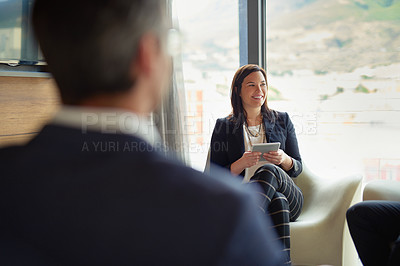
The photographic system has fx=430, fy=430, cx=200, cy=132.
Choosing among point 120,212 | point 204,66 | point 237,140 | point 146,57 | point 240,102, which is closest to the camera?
point 120,212

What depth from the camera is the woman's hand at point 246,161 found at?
9.00 feet

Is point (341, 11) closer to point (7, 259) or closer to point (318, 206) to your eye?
point (318, 206)

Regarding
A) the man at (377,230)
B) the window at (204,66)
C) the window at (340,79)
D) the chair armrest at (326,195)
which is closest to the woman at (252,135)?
the chair armrest at (326,195)

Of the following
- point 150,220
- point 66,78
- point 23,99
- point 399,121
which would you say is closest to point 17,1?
point 23,99

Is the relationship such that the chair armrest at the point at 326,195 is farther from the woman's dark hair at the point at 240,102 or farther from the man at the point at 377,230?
the woman's dark hair at the point at 240,102

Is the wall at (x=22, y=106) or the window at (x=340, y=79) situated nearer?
the wall at (x=22, y=106)

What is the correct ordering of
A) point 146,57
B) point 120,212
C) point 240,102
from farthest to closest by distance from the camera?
point 240,102 → point 146,57 → point 120,212

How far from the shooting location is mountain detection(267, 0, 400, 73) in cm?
337

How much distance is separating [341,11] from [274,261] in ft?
11.0

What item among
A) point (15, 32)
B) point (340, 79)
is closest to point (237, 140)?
point (340, 79)

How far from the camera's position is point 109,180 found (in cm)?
52

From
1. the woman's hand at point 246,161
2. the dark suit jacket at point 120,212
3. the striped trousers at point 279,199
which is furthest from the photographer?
the woman's hand at point 246,161

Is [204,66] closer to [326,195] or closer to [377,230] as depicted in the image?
[326,195]

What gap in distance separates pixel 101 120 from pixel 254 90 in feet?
8.28
